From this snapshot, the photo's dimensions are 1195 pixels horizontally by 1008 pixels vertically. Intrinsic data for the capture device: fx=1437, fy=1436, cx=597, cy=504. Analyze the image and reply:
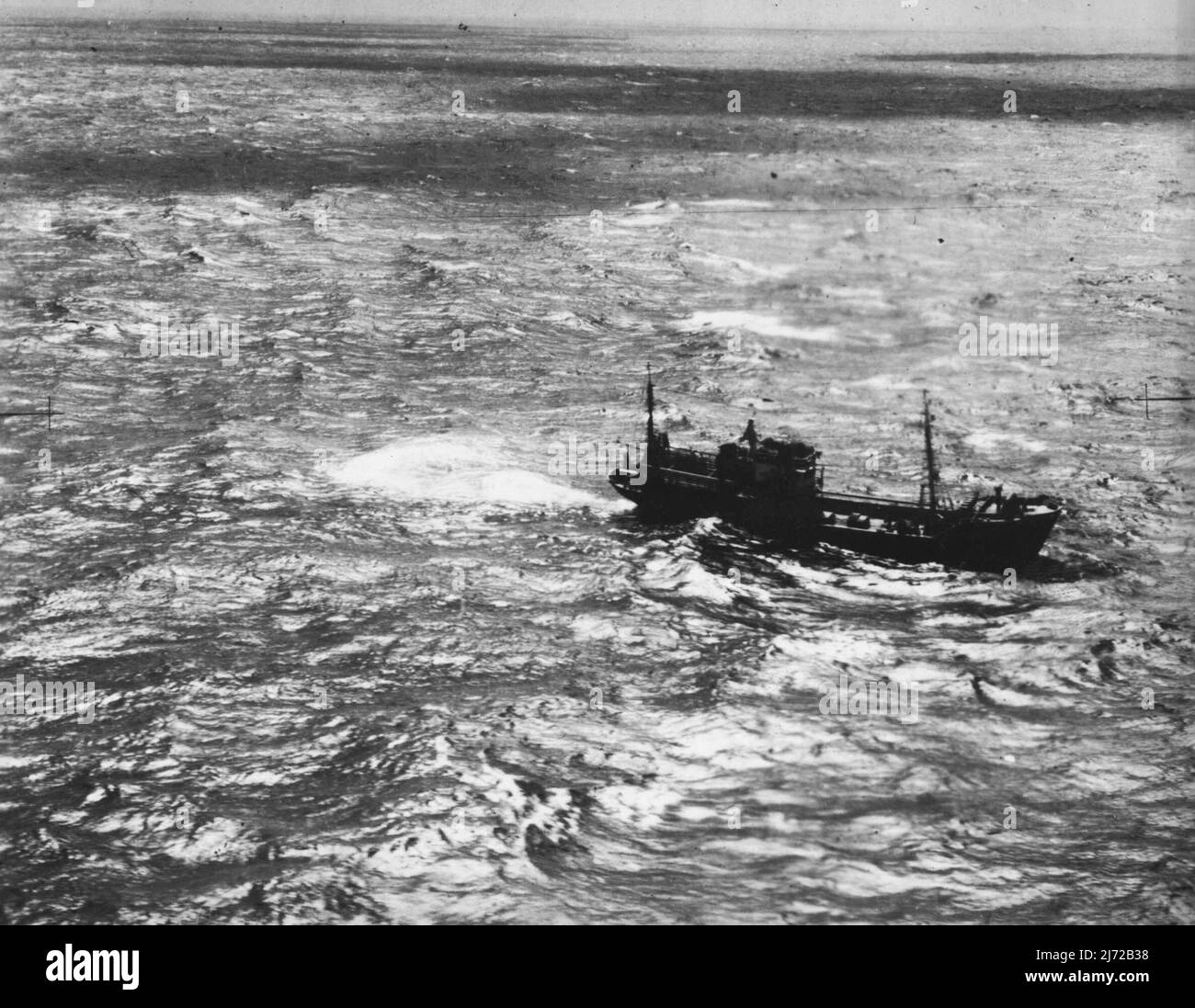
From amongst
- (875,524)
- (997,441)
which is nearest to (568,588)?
(875,524)

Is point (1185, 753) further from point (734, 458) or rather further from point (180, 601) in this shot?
point (180, 601)

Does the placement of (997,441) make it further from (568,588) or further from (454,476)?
(568,588)

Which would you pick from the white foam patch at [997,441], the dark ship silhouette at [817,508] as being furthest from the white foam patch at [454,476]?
the white foam patch at [997,441]

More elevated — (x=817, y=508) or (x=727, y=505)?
(x=817, y=508)

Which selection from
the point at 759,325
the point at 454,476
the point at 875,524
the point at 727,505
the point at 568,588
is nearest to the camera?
the point at 568,588

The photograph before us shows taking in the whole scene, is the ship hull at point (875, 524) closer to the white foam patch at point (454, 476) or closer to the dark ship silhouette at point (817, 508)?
the dark ship silhouette at point (817, 508)

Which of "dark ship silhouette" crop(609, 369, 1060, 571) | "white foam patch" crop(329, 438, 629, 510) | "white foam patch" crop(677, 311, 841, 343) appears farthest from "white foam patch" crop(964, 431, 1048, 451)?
"white foam patch" crop(329, 438, 629, 510)
